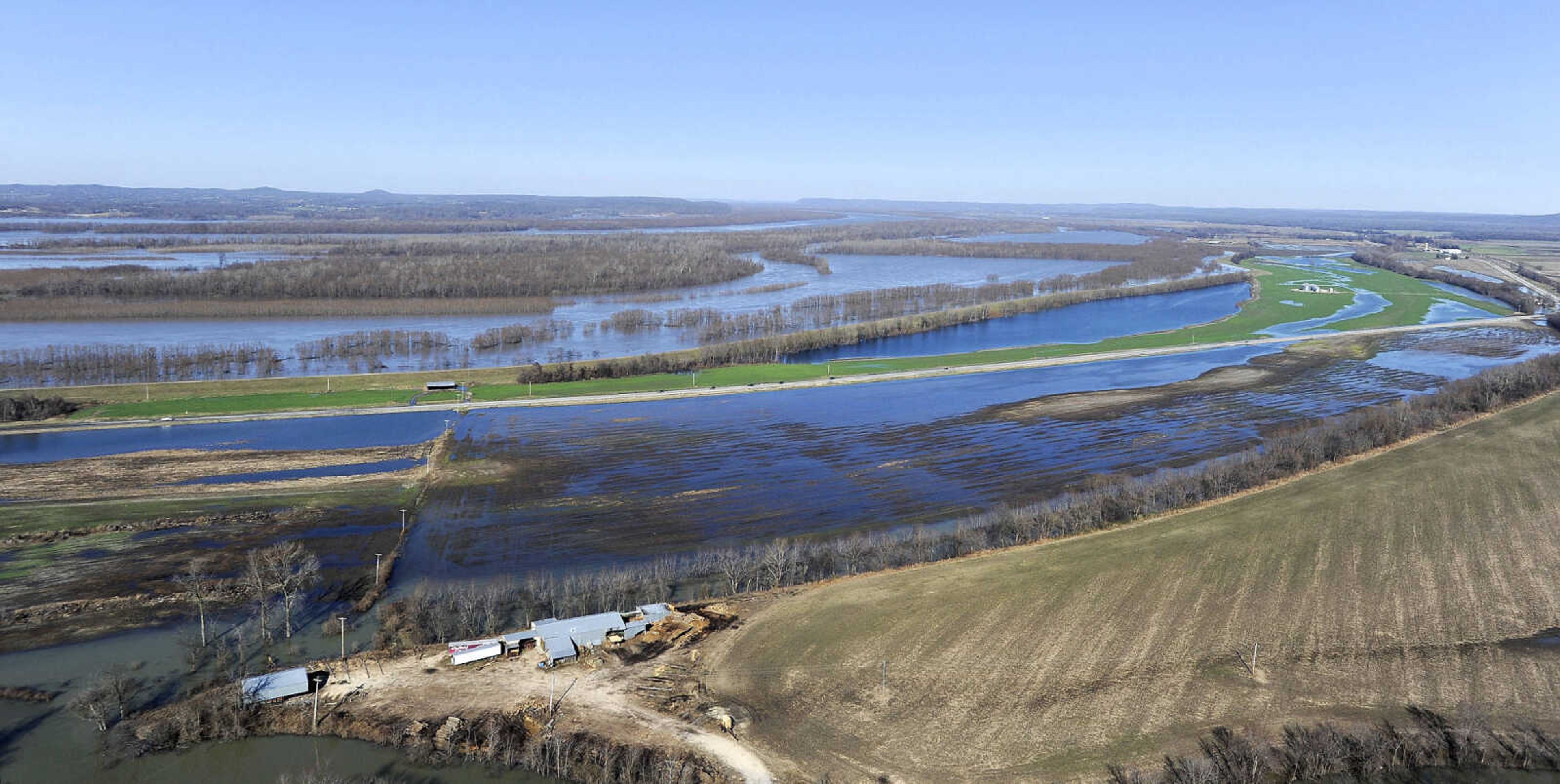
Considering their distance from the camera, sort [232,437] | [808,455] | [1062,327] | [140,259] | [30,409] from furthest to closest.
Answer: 1. [140,259]
2. [1062,327]
3. [30,409]
4. [232,437]
5. [808,455]

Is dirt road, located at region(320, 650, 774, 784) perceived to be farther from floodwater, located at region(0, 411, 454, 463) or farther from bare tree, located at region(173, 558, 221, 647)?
floodwater, located at region(0, 411, 454, 463)

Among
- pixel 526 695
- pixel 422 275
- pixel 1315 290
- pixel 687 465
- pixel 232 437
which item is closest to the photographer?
pixel 526 695

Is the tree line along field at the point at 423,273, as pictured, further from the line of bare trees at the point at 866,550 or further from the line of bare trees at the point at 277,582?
the line of bare trees at the point at 866,550

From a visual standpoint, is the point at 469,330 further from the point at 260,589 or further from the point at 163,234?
the point at 163,234

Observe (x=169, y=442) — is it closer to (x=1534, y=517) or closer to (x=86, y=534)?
(x=86, y=534)

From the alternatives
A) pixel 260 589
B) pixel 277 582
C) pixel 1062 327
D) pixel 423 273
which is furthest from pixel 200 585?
pixel 423 273
